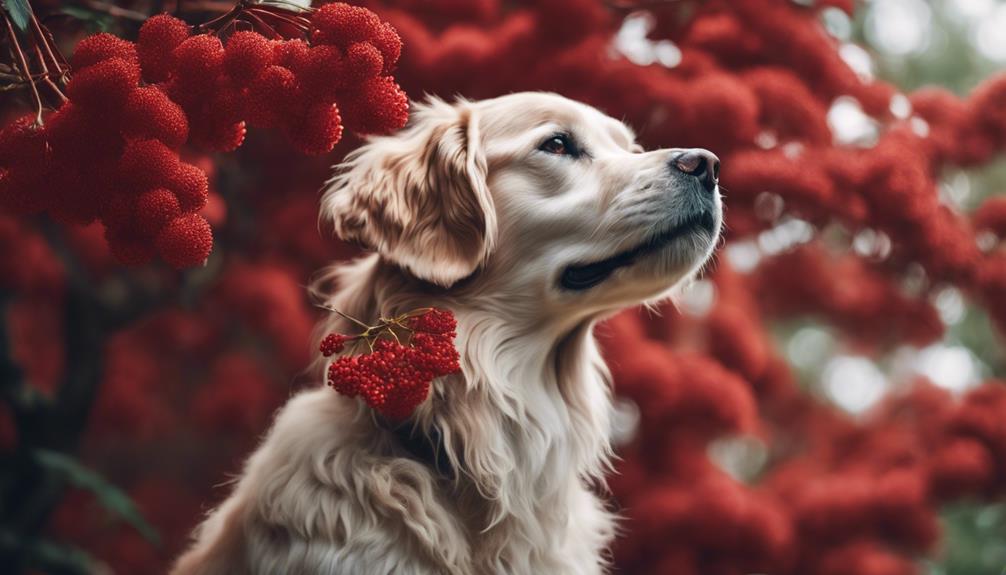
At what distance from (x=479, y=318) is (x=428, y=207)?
30cm

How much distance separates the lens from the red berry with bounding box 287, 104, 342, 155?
158cm

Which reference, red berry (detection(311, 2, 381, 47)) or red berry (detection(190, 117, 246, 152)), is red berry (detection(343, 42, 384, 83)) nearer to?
red berry (detection(311, 2, 381, 47))

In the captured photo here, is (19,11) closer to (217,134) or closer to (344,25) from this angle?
(217,134)

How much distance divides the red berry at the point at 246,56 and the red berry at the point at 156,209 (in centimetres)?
24

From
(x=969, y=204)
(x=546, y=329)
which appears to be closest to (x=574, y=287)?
(x=546, y=329)

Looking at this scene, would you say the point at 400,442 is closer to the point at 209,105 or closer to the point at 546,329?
the point at 546,329

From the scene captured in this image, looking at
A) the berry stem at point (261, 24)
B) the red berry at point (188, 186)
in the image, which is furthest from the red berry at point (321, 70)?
the red berry at point (188, 186)

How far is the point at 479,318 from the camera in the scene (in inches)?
84.1

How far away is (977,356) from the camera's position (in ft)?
23.4

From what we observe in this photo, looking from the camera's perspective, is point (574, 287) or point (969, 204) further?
point (969, 204)

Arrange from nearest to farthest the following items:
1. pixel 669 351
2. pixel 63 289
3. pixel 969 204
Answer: pixel 669 351 < pixel 63 289 < pixel 969 204

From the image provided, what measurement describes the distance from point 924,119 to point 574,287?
235 centimetres

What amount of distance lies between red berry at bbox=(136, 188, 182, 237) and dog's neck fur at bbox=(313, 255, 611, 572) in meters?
0.69

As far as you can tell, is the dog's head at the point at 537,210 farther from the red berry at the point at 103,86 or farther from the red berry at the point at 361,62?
the red berry at the point at 103,86
